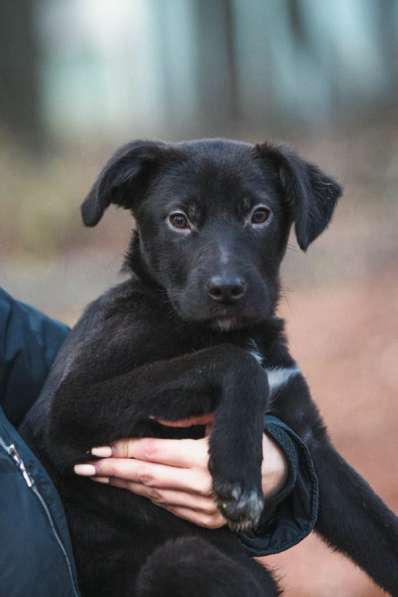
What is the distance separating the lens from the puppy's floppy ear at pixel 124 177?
10.3 ft

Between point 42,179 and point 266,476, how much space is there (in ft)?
27.0

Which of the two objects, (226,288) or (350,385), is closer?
(226,288)

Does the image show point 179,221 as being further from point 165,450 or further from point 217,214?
point 165,450

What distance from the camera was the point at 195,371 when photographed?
2.90 meters

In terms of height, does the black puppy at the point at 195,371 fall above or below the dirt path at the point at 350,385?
above

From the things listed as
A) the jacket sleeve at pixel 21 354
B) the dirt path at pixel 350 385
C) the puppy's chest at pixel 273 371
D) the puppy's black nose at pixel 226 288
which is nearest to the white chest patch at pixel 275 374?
the puppy's chest at pixel 273 371

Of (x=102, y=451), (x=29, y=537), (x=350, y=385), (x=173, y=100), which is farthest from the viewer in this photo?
(x=173, y=100)

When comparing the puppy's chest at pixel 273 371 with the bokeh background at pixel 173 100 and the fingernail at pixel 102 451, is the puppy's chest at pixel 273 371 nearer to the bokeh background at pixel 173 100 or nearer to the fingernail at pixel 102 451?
the fingernail at pixel 102 451

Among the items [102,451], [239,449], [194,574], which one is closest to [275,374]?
[239,449]

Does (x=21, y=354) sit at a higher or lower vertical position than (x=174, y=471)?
higher

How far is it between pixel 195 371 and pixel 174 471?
0.27m

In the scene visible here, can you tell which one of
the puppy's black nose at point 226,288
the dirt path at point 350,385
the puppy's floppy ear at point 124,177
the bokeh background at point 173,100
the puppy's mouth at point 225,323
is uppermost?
the puppy's floppy ear at point 124,177

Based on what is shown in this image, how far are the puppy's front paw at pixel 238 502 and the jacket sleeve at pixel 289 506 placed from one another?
16 cm

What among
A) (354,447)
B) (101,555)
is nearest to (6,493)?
(101,555)
